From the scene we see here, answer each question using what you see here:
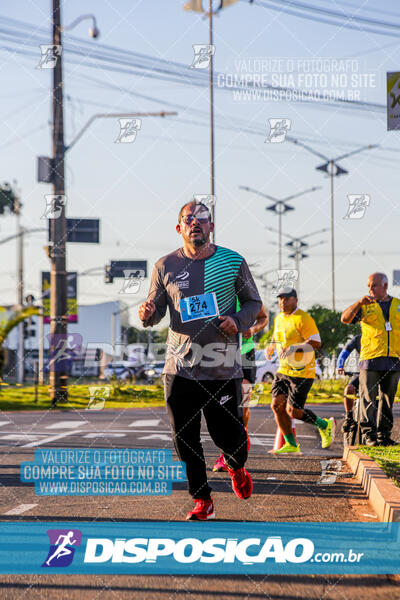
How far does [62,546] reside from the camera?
5.50 metres

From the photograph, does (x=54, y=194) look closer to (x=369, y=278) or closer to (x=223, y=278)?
(x=369, y=278)

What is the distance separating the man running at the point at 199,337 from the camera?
241 inches

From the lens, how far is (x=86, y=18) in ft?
71.1

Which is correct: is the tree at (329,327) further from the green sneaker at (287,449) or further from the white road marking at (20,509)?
the white road marking at (20,509)

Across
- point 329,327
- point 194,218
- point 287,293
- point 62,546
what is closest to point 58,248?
point 287,293

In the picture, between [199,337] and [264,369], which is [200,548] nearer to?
[199,337]

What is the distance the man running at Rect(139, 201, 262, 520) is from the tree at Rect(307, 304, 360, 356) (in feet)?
117

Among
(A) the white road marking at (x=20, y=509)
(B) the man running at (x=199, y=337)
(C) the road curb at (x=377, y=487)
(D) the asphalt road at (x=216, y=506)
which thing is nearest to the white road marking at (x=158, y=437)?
(D) the asphalt road at (x=216, y=506)

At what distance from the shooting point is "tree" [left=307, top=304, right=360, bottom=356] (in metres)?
42.5

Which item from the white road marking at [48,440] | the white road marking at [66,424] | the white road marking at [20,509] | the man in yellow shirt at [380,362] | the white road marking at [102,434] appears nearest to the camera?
the white road marking at [20,509]

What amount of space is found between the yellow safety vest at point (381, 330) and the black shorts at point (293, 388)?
1.01 meters

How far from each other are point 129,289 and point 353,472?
34.3 ft

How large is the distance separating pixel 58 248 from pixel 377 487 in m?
16.1

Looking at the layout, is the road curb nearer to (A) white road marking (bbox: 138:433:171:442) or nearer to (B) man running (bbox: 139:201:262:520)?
(B) man running (bbox: 139:201:262:520)
